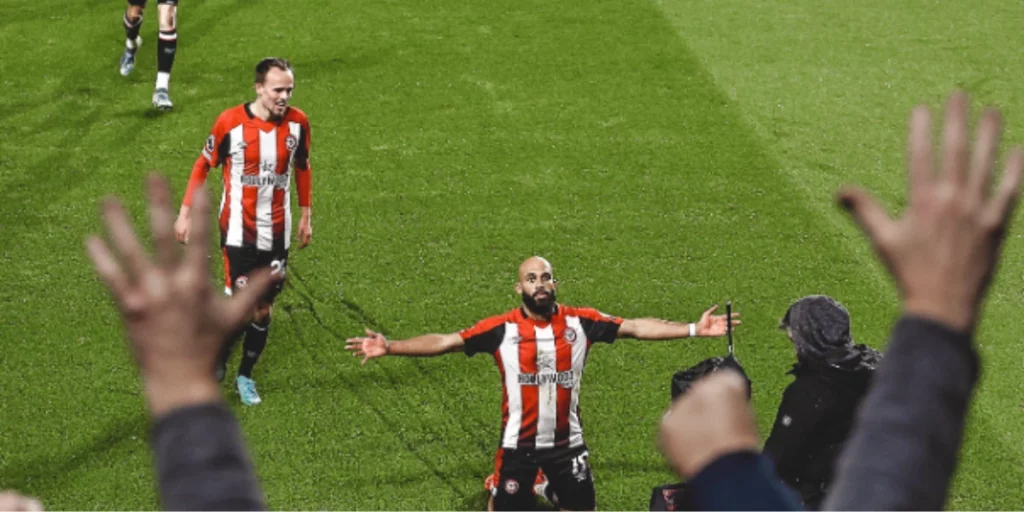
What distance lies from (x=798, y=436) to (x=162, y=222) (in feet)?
12.9

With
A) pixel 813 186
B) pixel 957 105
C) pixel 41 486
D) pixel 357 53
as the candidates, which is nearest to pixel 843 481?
pixel 957 105

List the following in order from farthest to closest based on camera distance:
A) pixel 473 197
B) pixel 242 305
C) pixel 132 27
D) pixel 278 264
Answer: pixel 132 27 → pixel 473 197 → pixel 278 264 → pixel 242 305

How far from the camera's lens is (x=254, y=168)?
22.7ft

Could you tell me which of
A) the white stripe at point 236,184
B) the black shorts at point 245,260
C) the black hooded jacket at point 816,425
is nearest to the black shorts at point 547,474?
the black hooded jacket at point 816,425

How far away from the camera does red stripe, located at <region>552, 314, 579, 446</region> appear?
5.73 m

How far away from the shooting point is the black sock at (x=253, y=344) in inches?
276

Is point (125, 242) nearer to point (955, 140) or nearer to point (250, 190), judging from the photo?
point (955, 140)

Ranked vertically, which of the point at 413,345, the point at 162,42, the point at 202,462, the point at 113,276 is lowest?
the point at 162,42

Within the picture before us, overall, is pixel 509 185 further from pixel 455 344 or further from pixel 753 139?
pixel 455 344

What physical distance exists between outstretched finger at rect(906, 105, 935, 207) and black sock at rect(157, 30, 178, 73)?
9.99 meters

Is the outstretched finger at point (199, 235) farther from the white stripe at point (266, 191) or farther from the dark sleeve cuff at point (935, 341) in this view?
the white stripe at point (266, 191)

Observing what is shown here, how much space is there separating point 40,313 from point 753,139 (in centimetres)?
617

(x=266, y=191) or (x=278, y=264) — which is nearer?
(x=266, y=191)

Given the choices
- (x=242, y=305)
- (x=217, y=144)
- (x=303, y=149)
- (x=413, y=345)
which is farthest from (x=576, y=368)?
(x=242, y=305)
